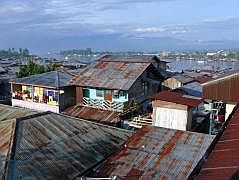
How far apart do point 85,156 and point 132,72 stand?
47.7 feet

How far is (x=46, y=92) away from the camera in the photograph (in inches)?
1134

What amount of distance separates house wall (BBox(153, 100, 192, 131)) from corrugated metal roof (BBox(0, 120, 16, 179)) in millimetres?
10575

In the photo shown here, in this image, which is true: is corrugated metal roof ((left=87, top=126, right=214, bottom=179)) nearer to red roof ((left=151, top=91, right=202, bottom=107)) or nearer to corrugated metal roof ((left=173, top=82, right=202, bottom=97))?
red roof ((left=151, top=91, right=202, bottom=107))

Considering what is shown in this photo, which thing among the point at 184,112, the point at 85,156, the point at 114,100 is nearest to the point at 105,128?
the point at 85,156

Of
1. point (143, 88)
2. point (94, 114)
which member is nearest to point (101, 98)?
point (94, 114)

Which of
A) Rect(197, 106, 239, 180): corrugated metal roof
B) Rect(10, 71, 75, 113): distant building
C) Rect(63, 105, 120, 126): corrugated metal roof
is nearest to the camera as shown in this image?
Rect(197, 106, 239, 180): corrugated metal roof

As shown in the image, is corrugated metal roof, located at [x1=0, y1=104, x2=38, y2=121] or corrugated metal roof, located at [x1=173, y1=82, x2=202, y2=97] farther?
corrugated metal roof, located at [x1=173, y1=82, x2=202, y2=97]

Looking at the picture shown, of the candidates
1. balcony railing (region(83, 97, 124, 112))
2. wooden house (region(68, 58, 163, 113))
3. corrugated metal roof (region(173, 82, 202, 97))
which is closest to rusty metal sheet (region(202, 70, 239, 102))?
wooden house (region(68, 58, 163, 113))

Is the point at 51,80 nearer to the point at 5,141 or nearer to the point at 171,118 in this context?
the point at 171,118

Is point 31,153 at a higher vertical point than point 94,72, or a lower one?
lower

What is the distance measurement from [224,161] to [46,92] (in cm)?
2402

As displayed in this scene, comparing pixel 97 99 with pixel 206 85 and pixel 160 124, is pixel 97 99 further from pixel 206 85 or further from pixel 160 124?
pixel 206 85

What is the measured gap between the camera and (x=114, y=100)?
2709 cm

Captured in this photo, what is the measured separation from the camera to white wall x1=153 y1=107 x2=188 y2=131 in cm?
2145
